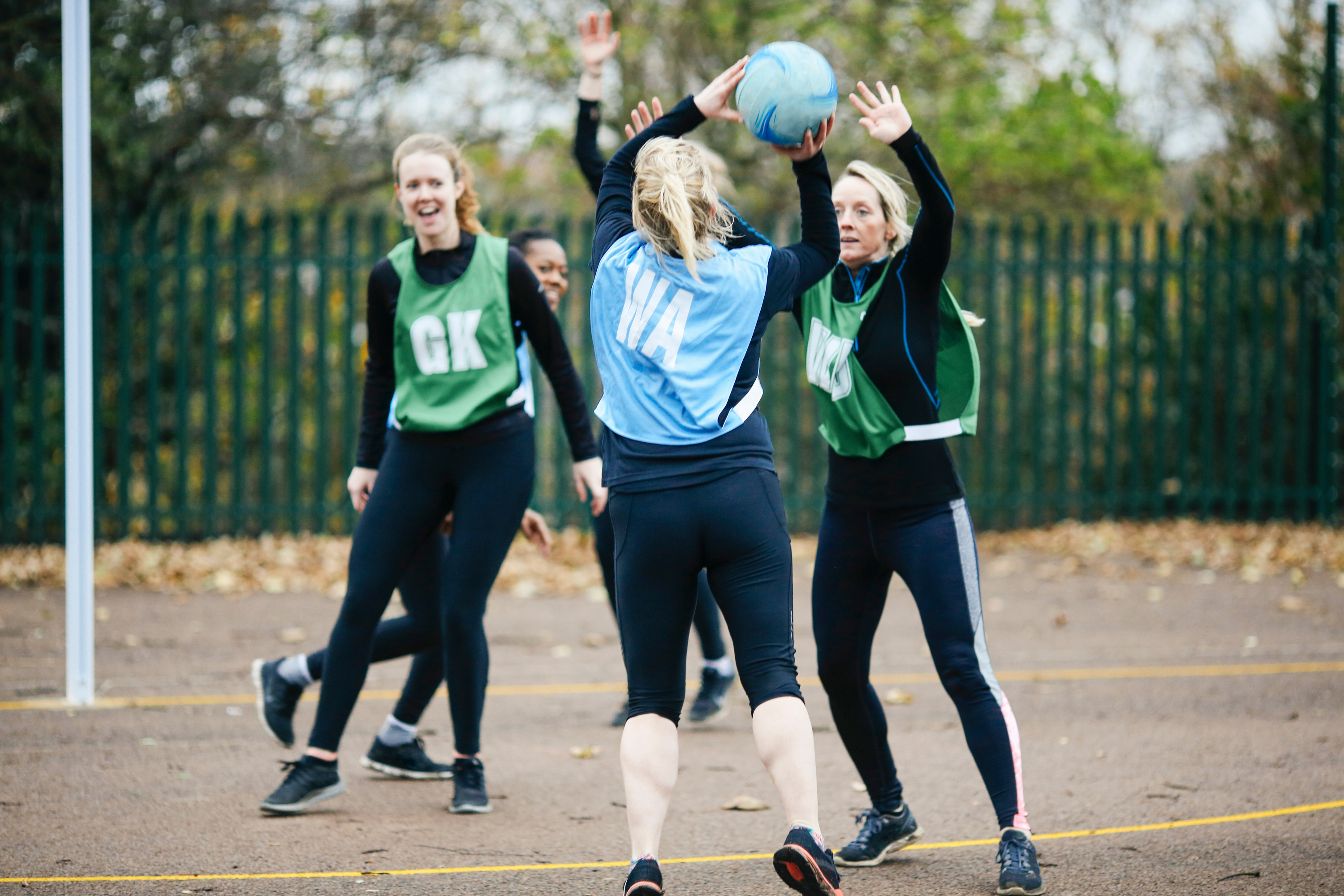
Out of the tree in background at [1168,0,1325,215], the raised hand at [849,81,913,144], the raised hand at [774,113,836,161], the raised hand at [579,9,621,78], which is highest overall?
the tree in background at [1168,0,1325,215]

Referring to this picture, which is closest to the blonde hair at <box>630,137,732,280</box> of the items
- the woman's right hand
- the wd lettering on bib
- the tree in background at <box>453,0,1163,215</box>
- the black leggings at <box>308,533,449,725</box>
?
the wd lettering on bib

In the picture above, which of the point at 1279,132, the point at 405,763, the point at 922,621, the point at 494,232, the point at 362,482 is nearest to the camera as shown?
the point at 922,621

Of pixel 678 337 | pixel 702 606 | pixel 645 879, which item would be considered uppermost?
pixel 678 337

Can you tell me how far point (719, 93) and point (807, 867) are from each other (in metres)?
1.90

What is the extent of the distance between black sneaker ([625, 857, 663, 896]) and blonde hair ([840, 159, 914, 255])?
188 cm

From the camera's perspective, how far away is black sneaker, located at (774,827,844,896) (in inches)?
118

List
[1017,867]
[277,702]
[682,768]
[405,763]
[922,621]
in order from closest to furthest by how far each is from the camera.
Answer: [1017,867], [922,621], [277,702], [405,763], [682,768]

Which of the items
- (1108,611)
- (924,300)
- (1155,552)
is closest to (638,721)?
(924,300)

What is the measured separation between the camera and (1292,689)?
625 cm

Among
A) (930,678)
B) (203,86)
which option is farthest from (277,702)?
(203,86)

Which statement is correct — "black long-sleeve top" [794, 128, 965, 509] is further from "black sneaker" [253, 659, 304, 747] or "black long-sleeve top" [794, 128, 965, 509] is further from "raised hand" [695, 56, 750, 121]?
"black sneaker" [253, 659, 304, 747]

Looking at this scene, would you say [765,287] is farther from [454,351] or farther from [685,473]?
[454,351]

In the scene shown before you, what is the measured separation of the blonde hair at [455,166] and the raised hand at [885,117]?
1486 millimetres

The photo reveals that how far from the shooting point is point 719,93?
336 centimetres
